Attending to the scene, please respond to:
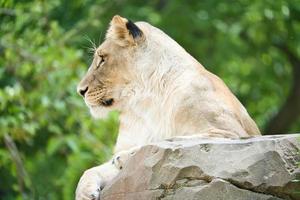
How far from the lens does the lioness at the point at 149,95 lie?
579 cm

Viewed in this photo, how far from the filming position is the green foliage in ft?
35.3

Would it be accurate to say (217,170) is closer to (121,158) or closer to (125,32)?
(121,158)

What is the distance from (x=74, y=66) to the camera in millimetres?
10984

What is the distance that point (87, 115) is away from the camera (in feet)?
35.1

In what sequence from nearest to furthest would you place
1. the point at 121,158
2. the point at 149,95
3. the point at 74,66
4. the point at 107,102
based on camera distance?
the point at 121,158, the point at 149,95, the point at 107,102, the point at 74,66

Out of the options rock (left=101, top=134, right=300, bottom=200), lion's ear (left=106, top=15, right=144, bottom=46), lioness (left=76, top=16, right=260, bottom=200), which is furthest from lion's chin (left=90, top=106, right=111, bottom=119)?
rock (left=101, top=134, right=300, bottom=200)

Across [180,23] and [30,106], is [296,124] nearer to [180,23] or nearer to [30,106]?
[180,23]

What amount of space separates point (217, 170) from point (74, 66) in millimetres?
6113

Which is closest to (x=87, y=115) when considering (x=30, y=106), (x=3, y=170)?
(x=30, y=106)

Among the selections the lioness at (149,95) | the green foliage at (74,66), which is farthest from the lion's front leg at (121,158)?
the green foliage at (74,66)

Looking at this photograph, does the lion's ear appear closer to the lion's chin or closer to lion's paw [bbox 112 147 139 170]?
the lion's chin

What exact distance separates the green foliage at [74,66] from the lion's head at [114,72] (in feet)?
6.49

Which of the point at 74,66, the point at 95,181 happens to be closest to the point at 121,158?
the point at 95,181

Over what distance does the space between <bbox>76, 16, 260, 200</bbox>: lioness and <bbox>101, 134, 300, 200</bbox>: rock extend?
342 mm
